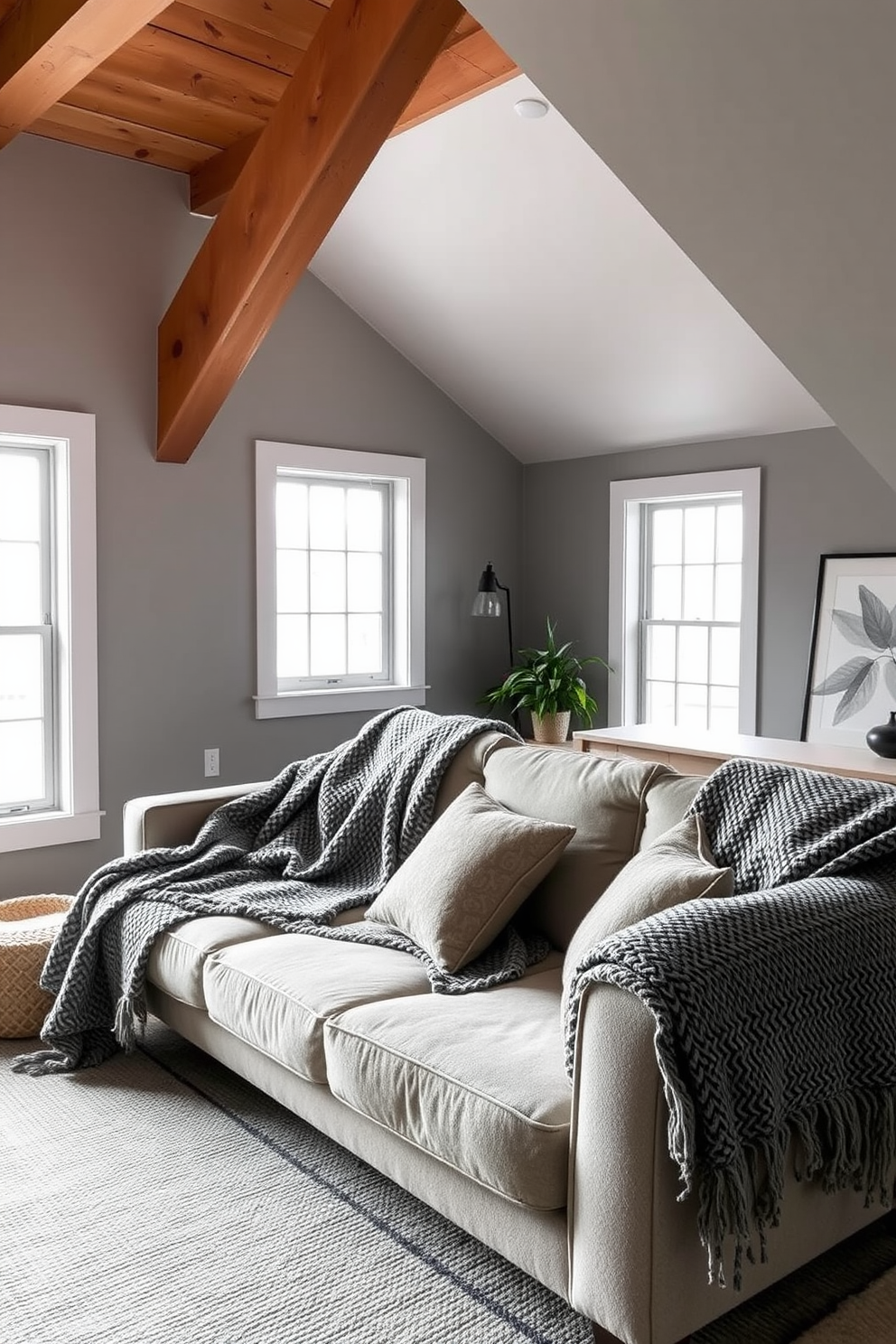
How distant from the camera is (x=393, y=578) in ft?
17.3

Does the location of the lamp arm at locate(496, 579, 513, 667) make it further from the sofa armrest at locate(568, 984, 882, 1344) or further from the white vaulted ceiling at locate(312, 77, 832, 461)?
the sofa armrest at locate(568, 984, 882, 1344)

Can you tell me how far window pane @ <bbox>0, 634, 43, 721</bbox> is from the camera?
13.6ft

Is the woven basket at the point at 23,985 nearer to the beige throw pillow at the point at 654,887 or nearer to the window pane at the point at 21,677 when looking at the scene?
the window pane at the point at 21,677

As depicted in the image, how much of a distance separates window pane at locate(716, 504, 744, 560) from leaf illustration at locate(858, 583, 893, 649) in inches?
28.0

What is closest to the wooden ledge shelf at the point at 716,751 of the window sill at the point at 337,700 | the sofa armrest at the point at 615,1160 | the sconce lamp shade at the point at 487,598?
the window sill at the point at 337,700

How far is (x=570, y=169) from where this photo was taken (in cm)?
378

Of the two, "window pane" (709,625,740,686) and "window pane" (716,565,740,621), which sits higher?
"window pane" (716,565,740,621)

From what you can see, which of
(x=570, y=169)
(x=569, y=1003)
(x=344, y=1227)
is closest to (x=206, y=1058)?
(x=344, y=1227)

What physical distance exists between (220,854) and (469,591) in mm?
2484

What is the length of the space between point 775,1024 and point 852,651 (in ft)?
8.93

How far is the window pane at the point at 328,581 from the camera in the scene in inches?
197

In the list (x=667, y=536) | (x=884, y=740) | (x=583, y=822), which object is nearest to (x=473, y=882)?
(x=583, y=822)

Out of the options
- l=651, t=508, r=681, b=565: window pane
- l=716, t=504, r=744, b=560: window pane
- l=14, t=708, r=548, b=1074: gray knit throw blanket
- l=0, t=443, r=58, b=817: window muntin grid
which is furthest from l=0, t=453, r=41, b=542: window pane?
l=716, t=504, r=744, b=560: window pane

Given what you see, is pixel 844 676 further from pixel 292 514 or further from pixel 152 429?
pixel 152 429
